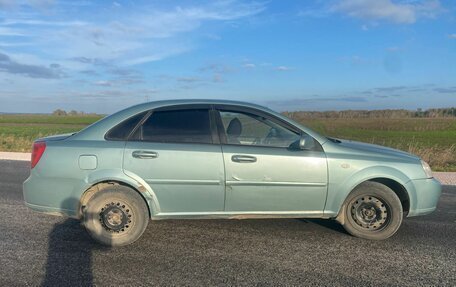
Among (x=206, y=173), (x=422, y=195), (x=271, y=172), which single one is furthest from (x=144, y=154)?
(x=422, y=195)

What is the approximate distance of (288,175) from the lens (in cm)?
453

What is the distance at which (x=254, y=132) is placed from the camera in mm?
4746

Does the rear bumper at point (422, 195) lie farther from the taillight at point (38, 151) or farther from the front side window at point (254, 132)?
the taillight at point (38, 151)

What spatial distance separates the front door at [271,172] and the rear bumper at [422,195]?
1108 mm

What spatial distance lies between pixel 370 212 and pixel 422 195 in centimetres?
66

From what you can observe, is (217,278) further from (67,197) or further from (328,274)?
(67,197)

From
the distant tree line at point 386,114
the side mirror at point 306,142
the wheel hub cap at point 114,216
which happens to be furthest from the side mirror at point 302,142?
the distant tree line at point 386,114

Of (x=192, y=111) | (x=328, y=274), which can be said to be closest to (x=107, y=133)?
(x=192, y=111)

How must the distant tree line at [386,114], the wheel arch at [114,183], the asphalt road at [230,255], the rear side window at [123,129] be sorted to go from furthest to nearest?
the distant tree line at [386,114] < the rear side window at [123,129] < the wheel arch at [114,183] < the asphalt road at [230,255]

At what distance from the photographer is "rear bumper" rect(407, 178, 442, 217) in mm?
4730

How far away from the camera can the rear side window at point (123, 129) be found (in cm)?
455

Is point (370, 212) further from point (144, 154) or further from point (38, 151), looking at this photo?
point (38, 151)

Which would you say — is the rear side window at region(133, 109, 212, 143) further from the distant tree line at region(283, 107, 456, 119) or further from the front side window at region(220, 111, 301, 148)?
the distant tree line at region(283, 107, 456, 119)

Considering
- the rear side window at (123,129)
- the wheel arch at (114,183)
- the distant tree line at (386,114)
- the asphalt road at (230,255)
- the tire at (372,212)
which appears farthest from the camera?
the distant tree line at (386,114)
